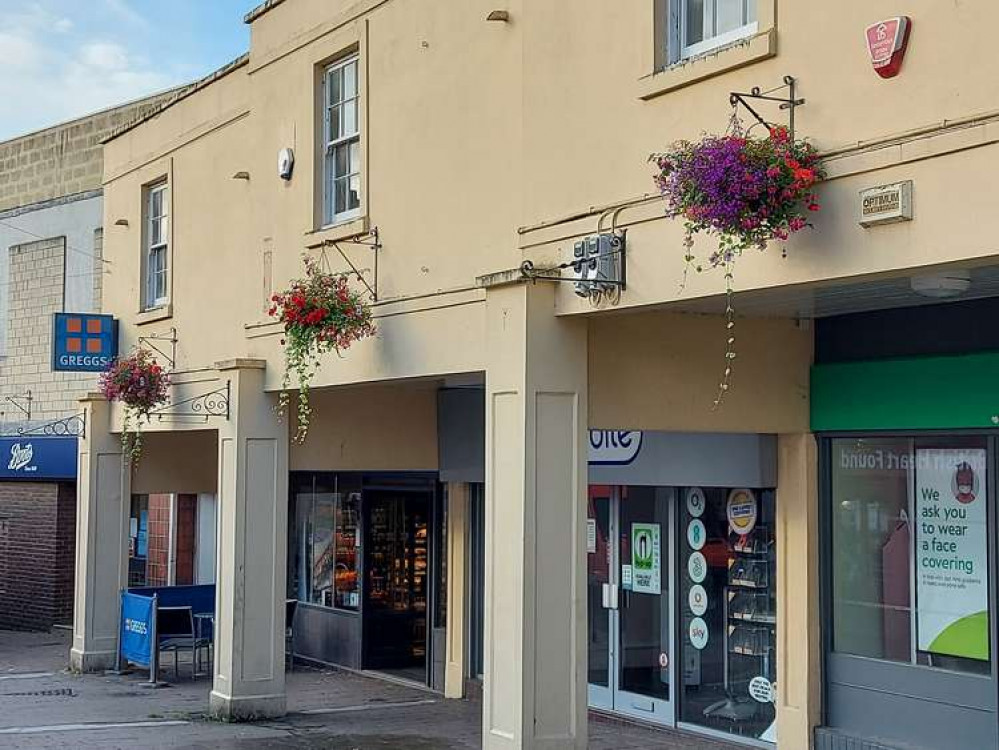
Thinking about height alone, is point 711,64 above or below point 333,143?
below

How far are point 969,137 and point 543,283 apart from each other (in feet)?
10.8

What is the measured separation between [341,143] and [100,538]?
7.40 metres

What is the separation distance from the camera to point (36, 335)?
23.1 meters

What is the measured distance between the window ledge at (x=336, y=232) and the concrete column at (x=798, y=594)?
3893mm

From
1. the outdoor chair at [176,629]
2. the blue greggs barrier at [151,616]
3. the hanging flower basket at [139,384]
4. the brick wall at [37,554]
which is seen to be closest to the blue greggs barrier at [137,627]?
the blue greggs barrier at [151,616]

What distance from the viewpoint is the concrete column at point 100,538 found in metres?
17.2

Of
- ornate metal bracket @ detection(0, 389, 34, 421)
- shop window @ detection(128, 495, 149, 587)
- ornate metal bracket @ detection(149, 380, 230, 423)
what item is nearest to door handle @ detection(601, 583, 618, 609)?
ornate metal bracket @ detection(149, 380, 230, 423)

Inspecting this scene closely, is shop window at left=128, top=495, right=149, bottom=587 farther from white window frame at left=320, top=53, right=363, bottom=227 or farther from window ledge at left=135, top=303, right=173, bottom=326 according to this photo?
white window frame at left=320, top=53, right=363, bottom=227

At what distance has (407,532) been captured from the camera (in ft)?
54.3

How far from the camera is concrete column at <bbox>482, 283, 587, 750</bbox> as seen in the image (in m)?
8.72

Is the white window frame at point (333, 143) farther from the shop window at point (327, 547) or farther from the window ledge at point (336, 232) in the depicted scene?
the shop window at point (327, 547)

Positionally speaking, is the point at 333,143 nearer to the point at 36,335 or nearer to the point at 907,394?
the point at 907,394

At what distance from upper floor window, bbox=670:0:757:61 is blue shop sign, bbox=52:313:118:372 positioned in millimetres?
10789

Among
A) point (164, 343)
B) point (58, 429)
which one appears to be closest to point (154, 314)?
point (164, 343)
